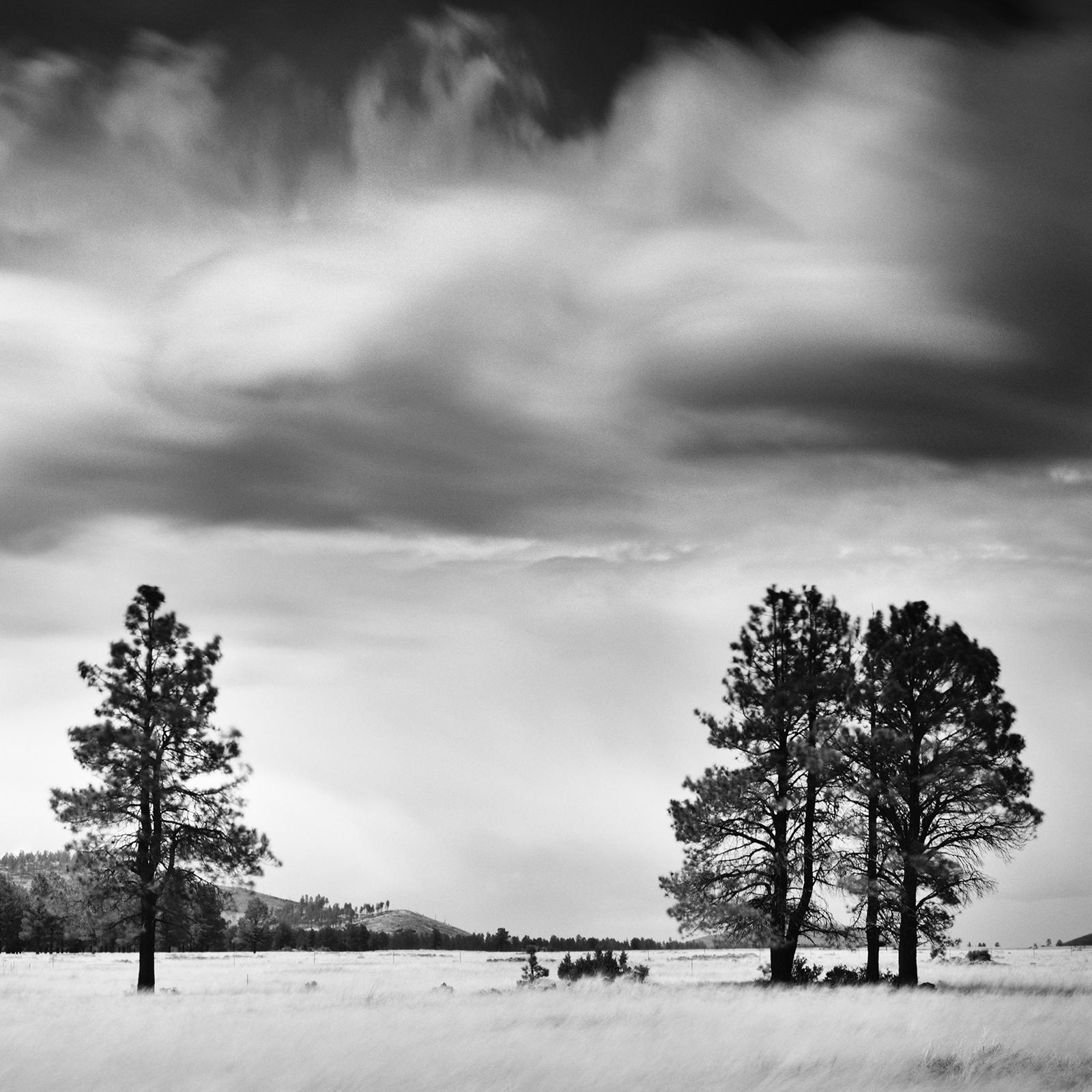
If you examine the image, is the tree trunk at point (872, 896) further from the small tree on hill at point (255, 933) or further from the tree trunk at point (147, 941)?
the small tree on hill at point (255, 933)

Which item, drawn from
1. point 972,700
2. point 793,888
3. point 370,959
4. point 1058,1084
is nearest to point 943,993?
point 793,888

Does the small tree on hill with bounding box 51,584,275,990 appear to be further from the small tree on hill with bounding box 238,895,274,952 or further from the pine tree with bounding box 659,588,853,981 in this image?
the small tree on hill with bounding box 238,895,274,952

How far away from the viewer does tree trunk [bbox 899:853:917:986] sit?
27578 millimetres

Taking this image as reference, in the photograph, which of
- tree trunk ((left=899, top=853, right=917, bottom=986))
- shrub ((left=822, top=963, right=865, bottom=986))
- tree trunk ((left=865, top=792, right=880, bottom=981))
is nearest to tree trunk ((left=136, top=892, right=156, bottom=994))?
shrub ((left=822, top=963, right=865, bottom=986))

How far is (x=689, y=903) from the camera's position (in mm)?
28188

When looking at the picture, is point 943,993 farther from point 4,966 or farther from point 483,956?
point 483,956

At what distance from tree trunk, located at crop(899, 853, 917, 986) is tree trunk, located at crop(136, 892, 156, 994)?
19.0m

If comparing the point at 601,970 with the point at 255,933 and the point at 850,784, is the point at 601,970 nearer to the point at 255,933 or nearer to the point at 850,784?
the point at 850,784

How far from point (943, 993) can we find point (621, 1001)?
854cm

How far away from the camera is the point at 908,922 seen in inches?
1088

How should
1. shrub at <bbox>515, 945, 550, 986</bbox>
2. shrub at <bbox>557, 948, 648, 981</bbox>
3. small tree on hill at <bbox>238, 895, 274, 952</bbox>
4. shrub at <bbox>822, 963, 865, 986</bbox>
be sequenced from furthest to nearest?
small tree on hill at <bbox>238, 895, 274, 952</bbox> → shrub at <bbox>557, 948, 648, 981</bbox> → shrub at <bbox>515, 945, 550, 986</bbox> → shrub at <bbox>822, 963, 865, 986</bbox>

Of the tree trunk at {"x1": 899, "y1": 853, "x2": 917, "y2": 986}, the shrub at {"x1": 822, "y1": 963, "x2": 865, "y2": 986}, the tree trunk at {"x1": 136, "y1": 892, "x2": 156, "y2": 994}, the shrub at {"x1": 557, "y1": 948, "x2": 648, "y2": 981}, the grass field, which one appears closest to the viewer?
the grass field

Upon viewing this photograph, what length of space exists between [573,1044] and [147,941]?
63.5ft

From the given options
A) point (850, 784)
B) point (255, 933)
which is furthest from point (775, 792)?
point (255, 933)
